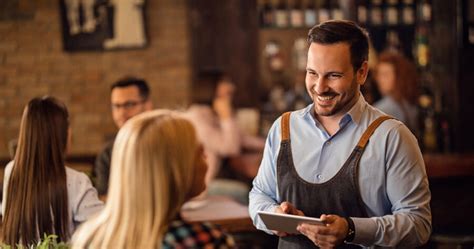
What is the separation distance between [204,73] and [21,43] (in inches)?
64.9

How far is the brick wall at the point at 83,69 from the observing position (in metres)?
6.94

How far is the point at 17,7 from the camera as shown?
691cm

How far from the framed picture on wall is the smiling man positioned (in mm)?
4437

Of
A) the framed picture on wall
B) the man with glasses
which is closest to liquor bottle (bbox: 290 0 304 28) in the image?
the framed picture on wall

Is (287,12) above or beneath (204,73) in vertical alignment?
above

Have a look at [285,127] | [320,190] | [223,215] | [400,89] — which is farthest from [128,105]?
[400,89]

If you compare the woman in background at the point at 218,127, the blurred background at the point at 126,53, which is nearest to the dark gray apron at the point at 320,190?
the woman in background at the point at 218,127

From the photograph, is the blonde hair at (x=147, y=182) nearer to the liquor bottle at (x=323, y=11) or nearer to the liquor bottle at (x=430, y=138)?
the liquor bottle at (x=430, y=138)

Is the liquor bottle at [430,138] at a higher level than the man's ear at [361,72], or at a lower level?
lower

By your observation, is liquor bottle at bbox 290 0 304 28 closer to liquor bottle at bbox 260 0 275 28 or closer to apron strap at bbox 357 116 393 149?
liquor bottle at bbox 260 0 275 28

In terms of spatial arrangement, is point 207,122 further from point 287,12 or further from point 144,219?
point 144,219

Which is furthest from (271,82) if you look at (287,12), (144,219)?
(144,219)

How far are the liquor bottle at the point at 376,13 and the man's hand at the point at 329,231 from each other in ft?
17.3

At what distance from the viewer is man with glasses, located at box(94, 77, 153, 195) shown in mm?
4383
